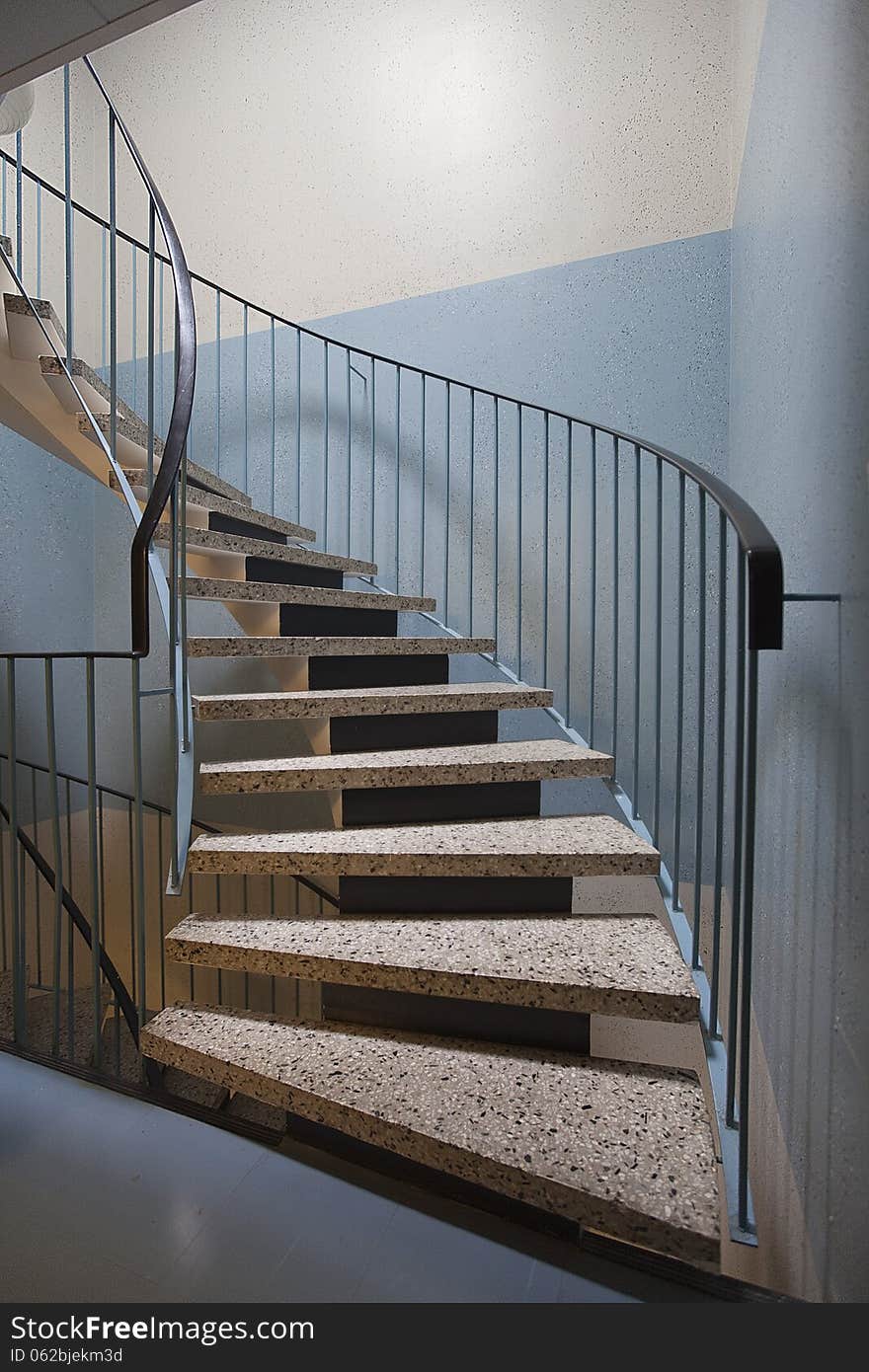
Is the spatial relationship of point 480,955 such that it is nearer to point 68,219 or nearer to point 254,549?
point 254,549

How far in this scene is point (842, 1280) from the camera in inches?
40.4

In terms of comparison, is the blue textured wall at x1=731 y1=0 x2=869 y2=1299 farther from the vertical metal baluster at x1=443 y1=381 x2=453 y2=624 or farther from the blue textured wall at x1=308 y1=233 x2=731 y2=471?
the vertical metal baluster at x1=443 y1=381 x2=453 y2=624

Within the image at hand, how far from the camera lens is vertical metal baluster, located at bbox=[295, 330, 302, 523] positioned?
345 cm

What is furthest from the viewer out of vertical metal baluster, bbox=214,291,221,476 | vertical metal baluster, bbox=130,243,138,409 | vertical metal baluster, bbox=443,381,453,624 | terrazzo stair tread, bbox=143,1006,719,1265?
vertical metal baluster, bbox=130,243,138,409

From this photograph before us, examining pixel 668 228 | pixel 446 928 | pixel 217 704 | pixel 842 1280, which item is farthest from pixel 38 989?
pixel 668 228

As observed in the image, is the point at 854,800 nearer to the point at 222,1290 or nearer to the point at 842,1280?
the point at 842,1280

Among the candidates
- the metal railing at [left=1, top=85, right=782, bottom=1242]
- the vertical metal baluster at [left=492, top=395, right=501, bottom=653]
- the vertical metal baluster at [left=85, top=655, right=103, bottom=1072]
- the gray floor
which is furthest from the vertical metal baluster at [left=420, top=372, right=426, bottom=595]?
the gray floor

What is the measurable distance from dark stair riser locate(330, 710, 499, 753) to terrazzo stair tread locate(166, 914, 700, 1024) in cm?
59

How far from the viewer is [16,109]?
7.47ft

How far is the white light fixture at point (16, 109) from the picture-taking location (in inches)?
87.1

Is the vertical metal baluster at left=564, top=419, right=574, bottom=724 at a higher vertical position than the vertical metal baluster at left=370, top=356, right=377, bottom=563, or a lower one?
lower

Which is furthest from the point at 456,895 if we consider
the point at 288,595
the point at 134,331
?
the point at 134,331

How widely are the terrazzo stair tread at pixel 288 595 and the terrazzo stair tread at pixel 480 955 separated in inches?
37.4

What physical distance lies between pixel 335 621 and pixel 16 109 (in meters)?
1.85
